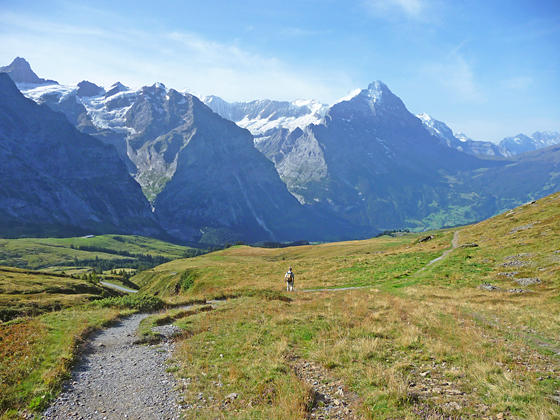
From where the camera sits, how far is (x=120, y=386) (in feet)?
49.1

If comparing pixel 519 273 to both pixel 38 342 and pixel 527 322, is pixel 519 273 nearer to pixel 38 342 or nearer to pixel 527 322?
pixel 527 322

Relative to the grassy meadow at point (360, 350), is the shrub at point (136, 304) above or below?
below

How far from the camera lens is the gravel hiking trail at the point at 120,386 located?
42.0 ft

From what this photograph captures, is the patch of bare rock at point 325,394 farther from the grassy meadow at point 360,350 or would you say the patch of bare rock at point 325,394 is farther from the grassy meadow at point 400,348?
the grassy meadow at point 400,348

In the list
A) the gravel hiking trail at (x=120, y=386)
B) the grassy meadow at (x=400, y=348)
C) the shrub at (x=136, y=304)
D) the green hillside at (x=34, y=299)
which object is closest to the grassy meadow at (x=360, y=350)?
the grassy meadow at (x=400, y=348)

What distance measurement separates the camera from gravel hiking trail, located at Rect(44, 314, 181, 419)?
42.0 ft

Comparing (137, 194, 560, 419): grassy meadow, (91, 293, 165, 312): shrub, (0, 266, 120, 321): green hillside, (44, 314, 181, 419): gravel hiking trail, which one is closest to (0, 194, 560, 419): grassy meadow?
(137, 194, 560, 419): grassy meadow

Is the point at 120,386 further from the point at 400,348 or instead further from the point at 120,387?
the point at 400,348

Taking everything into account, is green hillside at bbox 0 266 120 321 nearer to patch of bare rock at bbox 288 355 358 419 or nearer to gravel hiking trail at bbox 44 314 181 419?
gravel hiking trail at bbox 44 314 181 419

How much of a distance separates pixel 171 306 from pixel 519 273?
38.4 m

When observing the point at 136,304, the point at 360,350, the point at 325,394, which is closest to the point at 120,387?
the point at 325,394

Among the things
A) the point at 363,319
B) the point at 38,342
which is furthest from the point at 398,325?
the point at 38,342

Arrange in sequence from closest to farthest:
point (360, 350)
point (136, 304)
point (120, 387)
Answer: point (120, 387) → point (360, 350) → point (136, 304)

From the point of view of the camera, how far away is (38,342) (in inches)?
783
